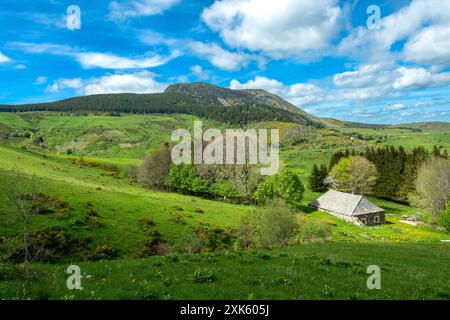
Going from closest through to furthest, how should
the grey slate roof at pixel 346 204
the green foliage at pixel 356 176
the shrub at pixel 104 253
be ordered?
1. the shrub at pixel 104 253
2. the grey slate roof at pixel 346 204
3. the green foliage at pixel 356 176

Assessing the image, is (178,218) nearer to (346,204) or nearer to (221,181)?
(221,181)

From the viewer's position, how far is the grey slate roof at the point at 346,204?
85.8m

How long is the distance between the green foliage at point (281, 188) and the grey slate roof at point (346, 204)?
27.4ft

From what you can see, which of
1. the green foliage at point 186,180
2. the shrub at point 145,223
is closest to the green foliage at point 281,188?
the green foliage at point 186,180

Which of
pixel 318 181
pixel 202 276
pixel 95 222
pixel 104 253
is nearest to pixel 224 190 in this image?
pixel 318 181

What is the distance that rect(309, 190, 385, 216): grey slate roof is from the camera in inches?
3378

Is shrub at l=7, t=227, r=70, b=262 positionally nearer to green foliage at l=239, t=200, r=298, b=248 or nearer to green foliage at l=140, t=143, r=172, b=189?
green foliage at l=239, t=200, r=298, b=248

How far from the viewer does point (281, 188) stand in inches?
3691

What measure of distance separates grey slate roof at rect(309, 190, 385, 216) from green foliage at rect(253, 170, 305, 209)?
27.4ft

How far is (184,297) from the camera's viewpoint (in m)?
10.9

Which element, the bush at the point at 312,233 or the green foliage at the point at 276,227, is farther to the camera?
the bush at the point at 312,233

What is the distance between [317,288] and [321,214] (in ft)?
268

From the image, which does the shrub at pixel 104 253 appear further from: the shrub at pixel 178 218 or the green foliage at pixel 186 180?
the green foliage at pixel 186 180
